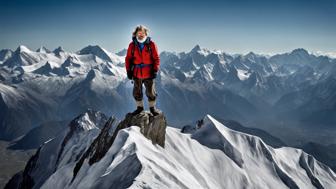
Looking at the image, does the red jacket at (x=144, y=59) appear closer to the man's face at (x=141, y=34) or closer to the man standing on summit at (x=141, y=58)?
the man standing on summit at (x=141, y=58)

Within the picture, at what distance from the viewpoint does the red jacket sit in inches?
956

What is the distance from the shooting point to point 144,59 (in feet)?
80.2

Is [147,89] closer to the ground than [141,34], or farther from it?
closer to the ground

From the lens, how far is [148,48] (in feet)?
79.7

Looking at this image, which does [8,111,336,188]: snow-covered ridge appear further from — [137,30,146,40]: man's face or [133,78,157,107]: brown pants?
[137,30,146,40]: man's face

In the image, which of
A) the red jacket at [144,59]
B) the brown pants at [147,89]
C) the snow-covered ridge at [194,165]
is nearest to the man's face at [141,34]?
the red jacket at [144,59]

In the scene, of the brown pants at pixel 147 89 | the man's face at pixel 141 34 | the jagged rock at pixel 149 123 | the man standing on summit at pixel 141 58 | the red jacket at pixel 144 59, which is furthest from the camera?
the jagged rock at pixel 149 123

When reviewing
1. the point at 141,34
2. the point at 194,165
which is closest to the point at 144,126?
the point at 141,34

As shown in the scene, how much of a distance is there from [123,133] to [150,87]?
5.09m

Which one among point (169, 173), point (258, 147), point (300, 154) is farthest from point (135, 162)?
point (300, 154)

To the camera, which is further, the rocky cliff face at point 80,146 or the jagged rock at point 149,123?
the rocky cliff face at point 80,146

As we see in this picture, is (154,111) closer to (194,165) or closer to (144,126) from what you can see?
→ (144,126)

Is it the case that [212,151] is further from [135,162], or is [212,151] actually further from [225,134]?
[135,162]

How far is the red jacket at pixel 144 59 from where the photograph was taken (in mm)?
24281
